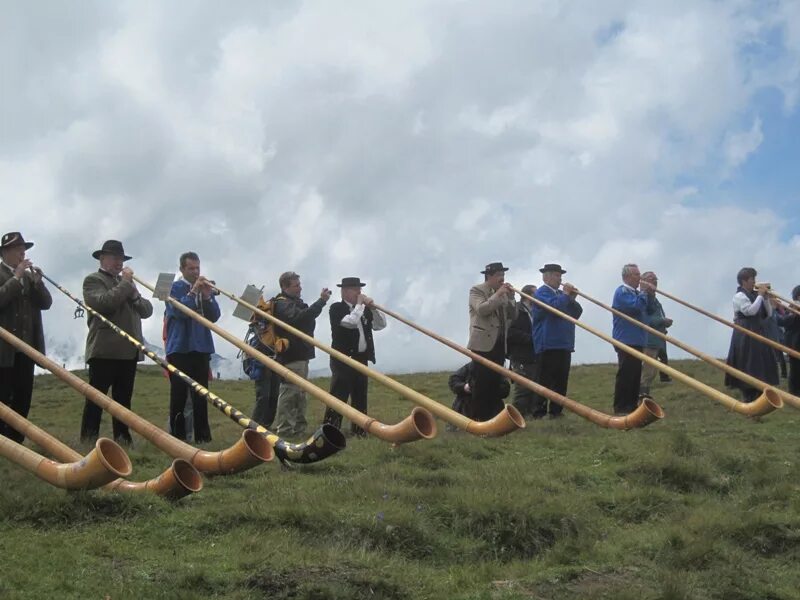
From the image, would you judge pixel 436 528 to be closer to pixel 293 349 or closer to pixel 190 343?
pixel 190 343

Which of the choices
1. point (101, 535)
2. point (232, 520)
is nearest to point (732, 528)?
point (232, 520)

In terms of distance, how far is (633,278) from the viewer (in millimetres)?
11734

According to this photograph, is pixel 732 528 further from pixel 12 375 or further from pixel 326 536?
pixel 12 375

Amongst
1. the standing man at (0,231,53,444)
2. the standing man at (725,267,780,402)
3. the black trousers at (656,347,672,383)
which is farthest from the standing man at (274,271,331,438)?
the black trousers at (656,347,672,383)

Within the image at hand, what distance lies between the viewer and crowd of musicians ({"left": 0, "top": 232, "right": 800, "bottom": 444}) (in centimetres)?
815

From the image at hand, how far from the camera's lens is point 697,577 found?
500 centimetres

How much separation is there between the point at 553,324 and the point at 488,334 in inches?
41.5

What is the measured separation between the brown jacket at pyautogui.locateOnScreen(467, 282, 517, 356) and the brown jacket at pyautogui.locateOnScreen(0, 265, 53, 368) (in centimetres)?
446

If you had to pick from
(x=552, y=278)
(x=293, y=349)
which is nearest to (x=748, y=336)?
(x=552, y=278)

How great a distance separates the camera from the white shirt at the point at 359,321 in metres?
10.1

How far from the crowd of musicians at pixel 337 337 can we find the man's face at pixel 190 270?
1 centimetres

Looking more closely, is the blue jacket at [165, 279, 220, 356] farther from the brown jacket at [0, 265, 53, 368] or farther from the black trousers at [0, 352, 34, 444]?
the black trousers at [0, 352, 34, 444]

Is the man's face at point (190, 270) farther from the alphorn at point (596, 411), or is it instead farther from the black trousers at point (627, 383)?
the black trousers at point (627, 383)

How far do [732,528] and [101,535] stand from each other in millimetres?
3714
